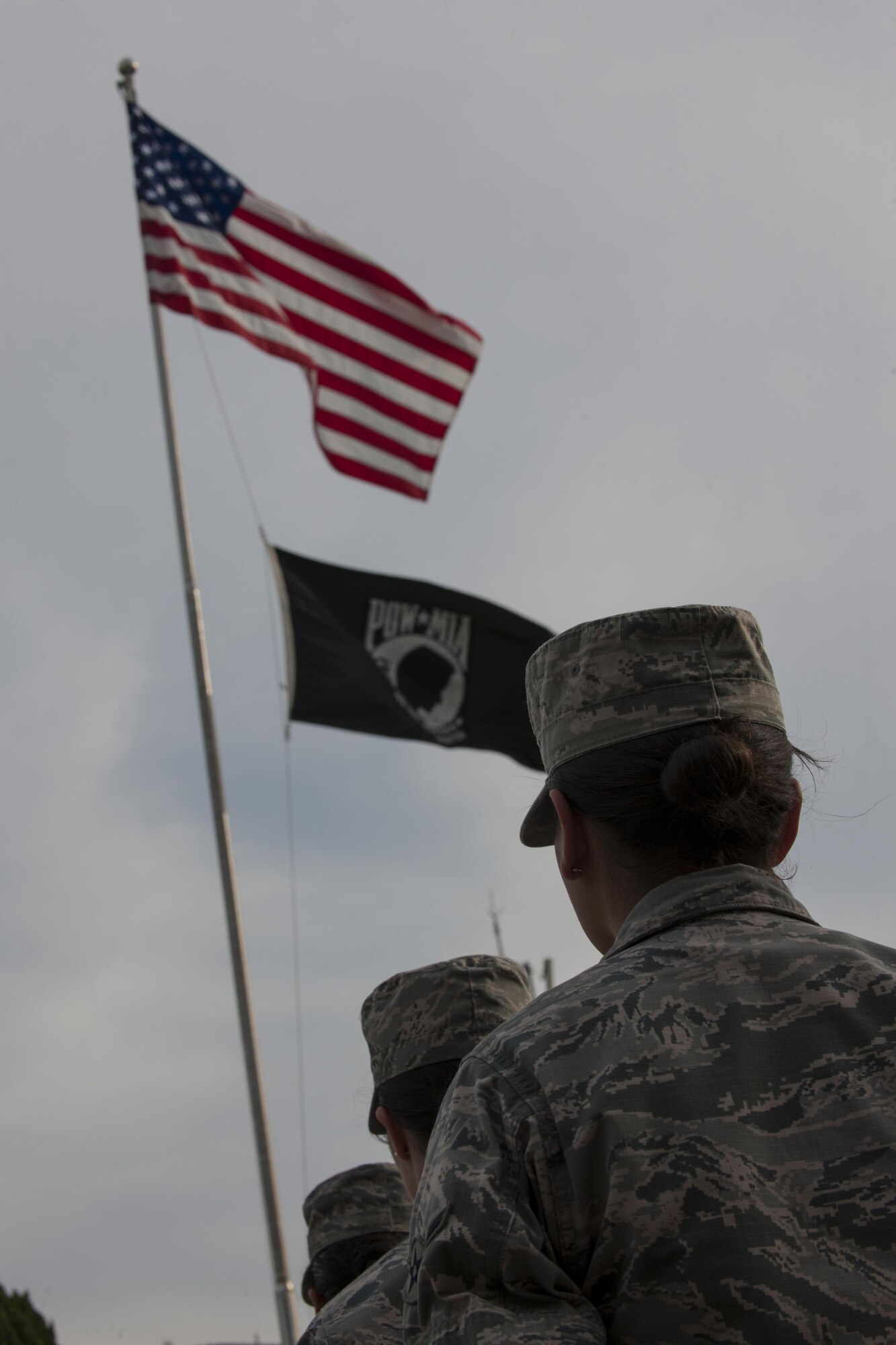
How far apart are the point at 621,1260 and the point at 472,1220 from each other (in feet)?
0.55

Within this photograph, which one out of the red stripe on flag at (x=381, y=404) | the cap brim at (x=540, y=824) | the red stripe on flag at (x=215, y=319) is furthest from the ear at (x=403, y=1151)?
the red stripe on flag at (x=381, y=404)

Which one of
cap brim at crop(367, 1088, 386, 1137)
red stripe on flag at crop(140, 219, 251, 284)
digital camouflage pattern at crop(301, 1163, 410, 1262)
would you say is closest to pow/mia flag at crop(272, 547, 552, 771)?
red stripe on flag at crop(140, 219, 251, 284)

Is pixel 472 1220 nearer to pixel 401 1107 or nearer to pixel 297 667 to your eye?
pixel 401 1107

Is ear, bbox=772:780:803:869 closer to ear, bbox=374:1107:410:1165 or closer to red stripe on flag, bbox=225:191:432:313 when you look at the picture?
ear, bbox=374:1107:410:1165

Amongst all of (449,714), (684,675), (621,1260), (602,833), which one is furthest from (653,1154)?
(449,714)

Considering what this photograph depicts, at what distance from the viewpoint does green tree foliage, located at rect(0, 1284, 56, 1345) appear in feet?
22.3

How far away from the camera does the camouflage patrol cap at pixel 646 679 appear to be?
1943 mm

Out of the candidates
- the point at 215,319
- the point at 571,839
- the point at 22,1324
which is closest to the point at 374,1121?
the point at 571,839

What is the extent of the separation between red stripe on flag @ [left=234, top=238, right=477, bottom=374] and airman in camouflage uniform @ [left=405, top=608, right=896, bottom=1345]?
31.2 feet

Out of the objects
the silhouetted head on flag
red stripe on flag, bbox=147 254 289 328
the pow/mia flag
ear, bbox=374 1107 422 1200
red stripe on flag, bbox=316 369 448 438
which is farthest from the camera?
red stripe on flag, bbox=316 369 448 438

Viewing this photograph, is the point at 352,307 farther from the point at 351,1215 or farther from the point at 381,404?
the point at 351,1215

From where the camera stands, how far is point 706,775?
1881mm

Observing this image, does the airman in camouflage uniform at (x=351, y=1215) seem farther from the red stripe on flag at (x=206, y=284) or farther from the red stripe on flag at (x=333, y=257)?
the red stripe on flag at (x=333, y=257)

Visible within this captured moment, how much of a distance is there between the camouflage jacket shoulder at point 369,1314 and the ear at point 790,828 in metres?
0.85
